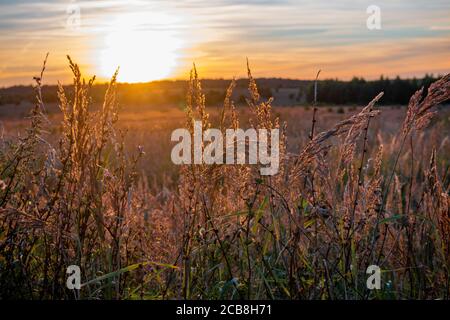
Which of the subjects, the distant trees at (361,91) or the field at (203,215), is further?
the distant trees at (361,91)

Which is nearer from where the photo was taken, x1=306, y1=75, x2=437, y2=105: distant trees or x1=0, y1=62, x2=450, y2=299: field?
x1=0, y1=62, x2=450, y2=299: field

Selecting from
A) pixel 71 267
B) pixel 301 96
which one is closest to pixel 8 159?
pixel 71 267

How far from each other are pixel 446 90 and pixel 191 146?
1.21 m
